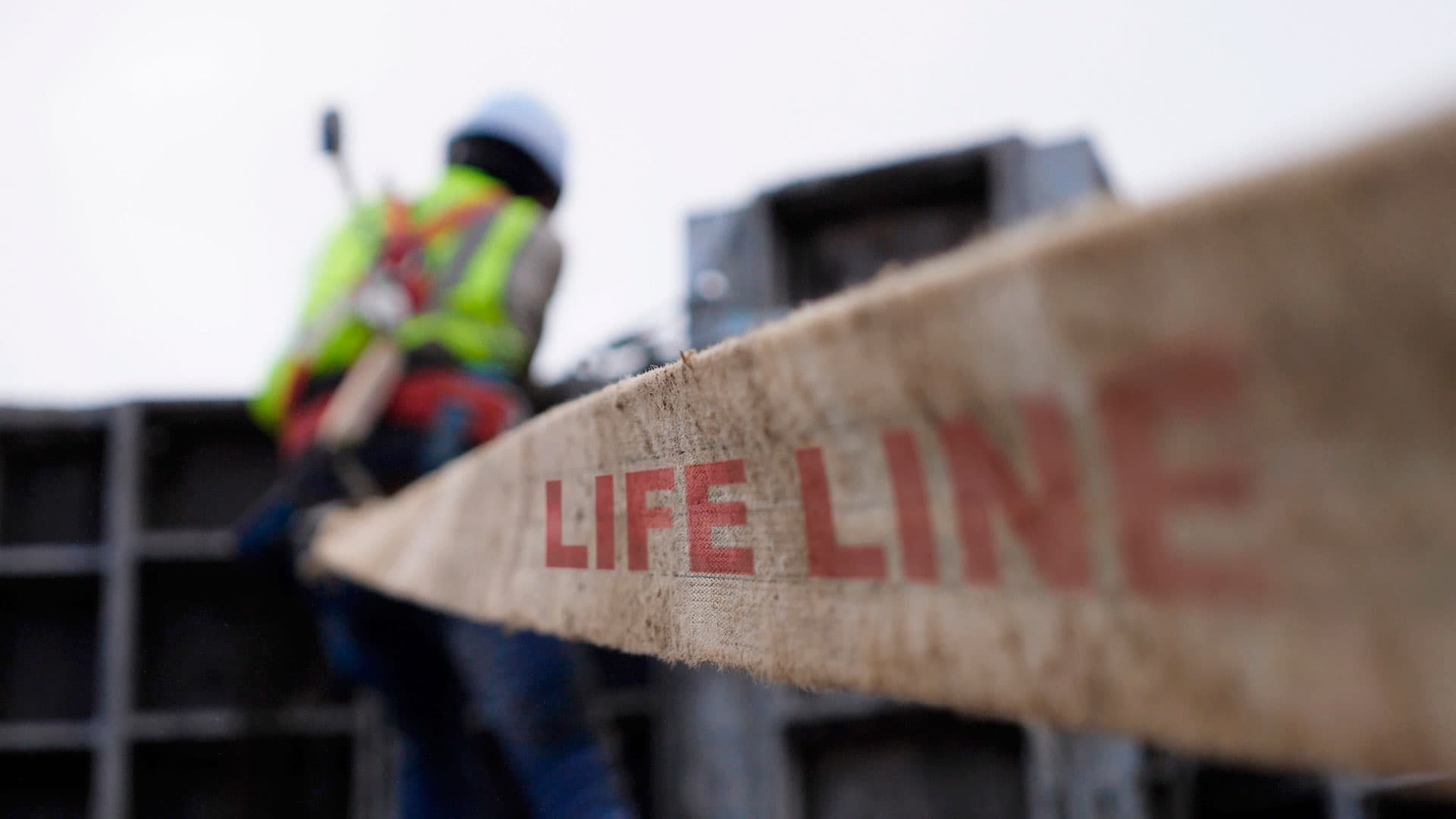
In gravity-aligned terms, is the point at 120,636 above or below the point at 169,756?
above

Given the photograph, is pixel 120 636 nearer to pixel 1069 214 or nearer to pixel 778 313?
pixel 778 313

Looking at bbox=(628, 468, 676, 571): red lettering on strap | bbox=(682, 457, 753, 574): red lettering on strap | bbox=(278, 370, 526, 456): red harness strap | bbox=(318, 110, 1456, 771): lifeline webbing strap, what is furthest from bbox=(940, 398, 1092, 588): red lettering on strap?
bbox=(278, 370, 526, 456): red harness strap

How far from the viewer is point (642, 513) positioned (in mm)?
808

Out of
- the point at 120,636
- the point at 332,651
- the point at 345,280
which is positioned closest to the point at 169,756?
the point at 120,636

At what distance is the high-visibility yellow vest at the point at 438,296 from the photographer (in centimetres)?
288

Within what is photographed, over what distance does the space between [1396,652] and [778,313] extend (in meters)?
3.07

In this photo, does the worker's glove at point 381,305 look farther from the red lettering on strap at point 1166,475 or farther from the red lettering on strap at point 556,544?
the red lettering on strap at point 1166,475

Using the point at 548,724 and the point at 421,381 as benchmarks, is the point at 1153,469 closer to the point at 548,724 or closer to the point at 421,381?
the point at 548,724

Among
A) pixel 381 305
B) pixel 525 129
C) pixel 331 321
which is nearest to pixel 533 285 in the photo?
pixel 381 305

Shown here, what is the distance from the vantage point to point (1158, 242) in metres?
0.37

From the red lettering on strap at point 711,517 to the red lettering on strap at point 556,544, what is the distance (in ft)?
0.77

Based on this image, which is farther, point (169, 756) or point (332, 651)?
point (169, 756)

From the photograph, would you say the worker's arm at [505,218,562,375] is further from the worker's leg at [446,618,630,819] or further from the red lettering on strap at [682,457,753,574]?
the red lettering on strap at [682,457,753,574]

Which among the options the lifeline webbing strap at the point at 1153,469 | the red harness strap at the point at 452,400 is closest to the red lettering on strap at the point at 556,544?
the lifeline webbing strap at the point at 1153,469
